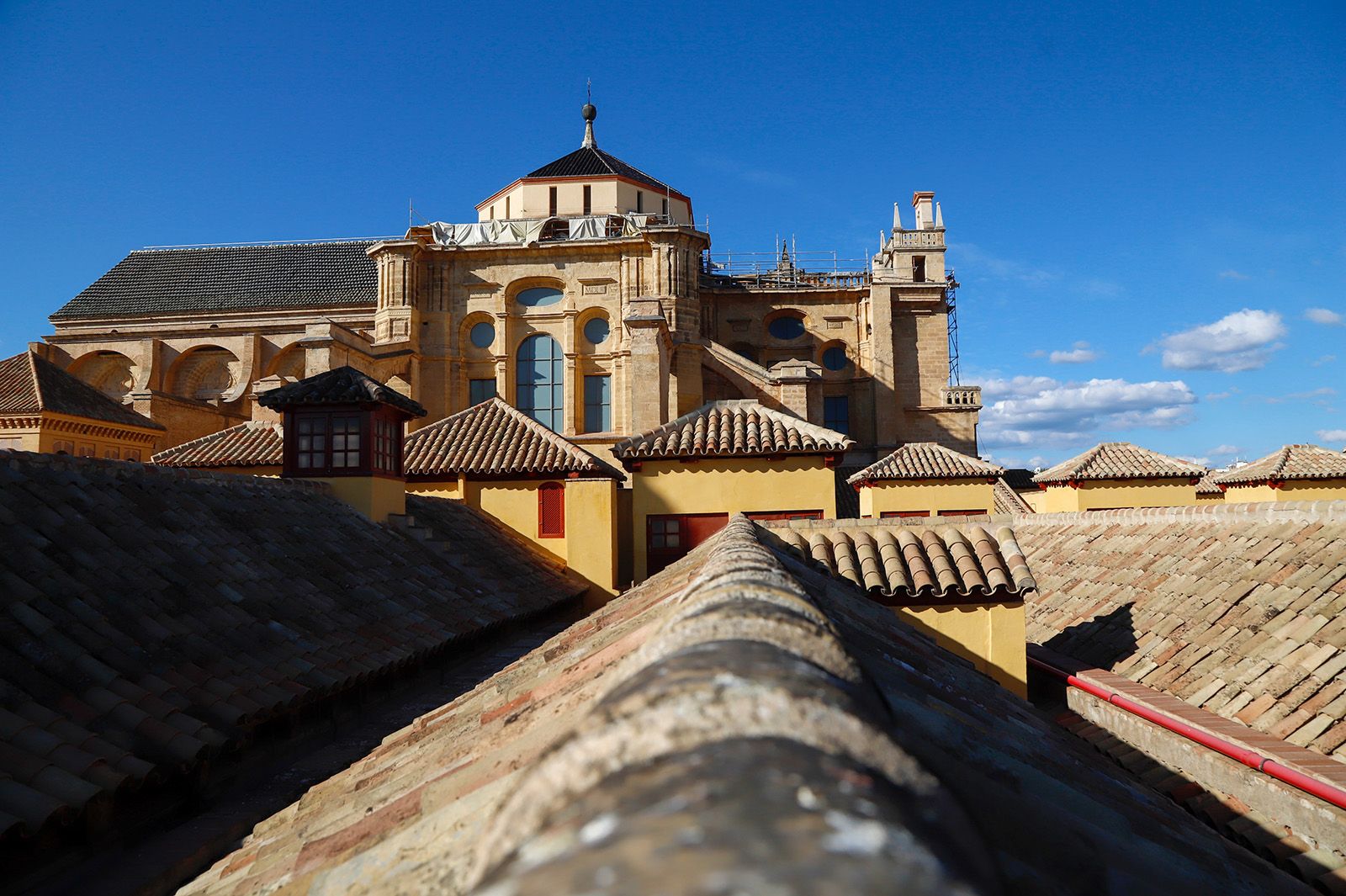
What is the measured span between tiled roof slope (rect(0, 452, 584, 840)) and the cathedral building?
13752 mm

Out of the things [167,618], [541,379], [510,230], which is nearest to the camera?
[167,618]

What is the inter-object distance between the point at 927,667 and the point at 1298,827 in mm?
3607

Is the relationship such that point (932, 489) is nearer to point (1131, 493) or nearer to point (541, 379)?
point (1131, 493)

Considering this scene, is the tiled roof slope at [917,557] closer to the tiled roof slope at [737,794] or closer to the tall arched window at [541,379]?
the tiled roof slope at [737,794]

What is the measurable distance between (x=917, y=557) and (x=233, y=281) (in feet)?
117

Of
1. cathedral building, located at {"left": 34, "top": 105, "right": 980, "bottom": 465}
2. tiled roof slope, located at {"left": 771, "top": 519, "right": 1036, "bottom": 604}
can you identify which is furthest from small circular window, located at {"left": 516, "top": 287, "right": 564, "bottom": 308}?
tiled roof slope, located at {"left": 771, "top": 519, "right": 1036, "bottom": 604}

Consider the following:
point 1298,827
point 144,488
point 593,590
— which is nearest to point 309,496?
point 144,488

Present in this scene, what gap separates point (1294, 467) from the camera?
22.5 m

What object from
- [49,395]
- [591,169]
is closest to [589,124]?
[591,169]

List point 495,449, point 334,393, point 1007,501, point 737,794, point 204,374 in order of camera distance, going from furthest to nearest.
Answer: point 204,374, point 1007,501, point 495,449, point 334,393, point 737,794

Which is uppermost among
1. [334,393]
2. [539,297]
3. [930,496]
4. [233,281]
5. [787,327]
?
[233,281]

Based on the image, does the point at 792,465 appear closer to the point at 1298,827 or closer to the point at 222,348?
the point at 1298,827

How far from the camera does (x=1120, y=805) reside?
2400 millimetres

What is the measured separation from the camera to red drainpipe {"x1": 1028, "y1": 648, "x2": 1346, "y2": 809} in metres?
5.07
